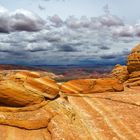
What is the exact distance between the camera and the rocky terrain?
2670cm

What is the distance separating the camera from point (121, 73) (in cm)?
6481

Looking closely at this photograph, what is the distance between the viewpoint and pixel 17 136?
25953 mm

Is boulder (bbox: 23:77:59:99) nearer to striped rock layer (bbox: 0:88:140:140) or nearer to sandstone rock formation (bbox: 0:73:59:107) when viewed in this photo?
sandstone rock formation (bbox: 0:73:59:107)

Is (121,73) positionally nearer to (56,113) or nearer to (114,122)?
(114,122)

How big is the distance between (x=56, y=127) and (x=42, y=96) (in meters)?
5.97

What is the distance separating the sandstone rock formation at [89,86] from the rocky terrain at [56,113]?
75.7 inches

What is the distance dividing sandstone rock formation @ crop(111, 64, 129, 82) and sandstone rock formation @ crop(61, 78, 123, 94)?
18734 millimetres

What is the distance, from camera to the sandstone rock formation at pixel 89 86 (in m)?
41.1

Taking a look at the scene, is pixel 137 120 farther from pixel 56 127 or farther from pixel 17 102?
pixel 17 102

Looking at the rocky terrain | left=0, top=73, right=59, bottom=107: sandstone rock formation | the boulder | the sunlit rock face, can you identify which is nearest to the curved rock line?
the rocky terrain

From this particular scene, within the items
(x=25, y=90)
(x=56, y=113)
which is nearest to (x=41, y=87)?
(x=25, y=90)

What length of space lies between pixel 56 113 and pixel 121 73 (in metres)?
37.6

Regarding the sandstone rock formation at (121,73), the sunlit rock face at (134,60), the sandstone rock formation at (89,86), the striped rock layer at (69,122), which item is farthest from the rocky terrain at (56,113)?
the sandstone rock formation at (121,73)

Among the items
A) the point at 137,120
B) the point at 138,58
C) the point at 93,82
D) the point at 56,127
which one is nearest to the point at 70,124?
the point at 56,127
